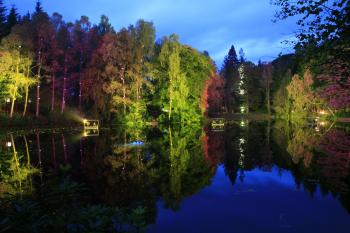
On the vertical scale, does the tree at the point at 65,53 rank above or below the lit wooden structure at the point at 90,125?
above

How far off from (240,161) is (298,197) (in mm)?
6971

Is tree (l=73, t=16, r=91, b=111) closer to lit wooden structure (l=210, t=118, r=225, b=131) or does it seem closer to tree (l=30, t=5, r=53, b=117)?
tree (l=30, t=5, r=53, b=117)

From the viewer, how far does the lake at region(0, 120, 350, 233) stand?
6449mm

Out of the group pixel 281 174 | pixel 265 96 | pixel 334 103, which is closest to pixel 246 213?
pixel 281 174

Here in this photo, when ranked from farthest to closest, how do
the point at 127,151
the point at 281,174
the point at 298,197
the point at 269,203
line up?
1. the point at 127,151
2. the point at 281,174
3. the point at 298,197
4. the point at 269,203

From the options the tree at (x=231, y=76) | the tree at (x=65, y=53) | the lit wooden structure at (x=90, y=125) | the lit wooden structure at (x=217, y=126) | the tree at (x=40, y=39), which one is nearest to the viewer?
the lit wooden structure at (x=90, y=125)

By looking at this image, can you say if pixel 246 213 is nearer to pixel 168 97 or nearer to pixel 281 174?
pixel 281 174

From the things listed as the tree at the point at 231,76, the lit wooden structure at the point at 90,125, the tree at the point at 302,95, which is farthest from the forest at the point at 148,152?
the tree at the point at 231,76

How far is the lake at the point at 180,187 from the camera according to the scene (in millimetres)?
6449

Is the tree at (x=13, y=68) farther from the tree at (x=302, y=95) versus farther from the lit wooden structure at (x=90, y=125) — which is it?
the tree at (x=302, y=95)

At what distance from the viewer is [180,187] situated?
12.9 meters

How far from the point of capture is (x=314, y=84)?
70812 millimetres

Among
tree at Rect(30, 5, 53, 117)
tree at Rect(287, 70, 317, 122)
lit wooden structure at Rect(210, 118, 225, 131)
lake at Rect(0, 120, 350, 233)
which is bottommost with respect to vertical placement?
lake at Rect(0, 120, 350, 233)

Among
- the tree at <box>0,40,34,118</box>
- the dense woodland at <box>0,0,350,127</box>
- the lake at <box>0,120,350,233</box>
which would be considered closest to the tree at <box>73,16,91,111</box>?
the dense woodland at <box>0,0,350,127</box>
